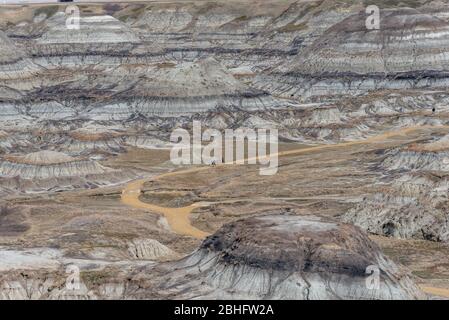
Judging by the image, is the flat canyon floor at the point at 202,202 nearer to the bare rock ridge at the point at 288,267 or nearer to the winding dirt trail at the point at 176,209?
the winding dirt trail at the point at 176,209

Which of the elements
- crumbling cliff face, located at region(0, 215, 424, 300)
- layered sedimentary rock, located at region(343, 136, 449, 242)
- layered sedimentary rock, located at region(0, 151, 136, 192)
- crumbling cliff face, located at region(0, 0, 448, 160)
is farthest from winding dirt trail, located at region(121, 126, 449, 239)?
crumbling cliff face, located at region(0, 215, 424, 300)

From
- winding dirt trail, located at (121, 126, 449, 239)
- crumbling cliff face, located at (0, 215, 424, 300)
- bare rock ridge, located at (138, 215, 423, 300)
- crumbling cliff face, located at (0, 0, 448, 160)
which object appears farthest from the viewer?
crumbling cliff face, located at (0, 0, 448, 160)

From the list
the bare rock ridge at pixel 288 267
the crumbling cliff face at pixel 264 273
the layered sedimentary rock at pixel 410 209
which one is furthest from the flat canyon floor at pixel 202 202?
the crumbling cliff face at pixel 264 273

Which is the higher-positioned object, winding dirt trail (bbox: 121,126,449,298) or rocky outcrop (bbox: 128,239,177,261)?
rocky outcrop (bbox: 128,239,177,261)

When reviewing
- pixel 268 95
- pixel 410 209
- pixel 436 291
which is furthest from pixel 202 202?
pixel 268 95

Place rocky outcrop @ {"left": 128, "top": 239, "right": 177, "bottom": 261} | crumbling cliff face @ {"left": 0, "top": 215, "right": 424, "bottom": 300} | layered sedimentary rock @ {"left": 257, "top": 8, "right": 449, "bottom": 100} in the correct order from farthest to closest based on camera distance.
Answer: layered sedimentary rock @ {"left": 257, "top": 8, "right": 449, "bottom": 100} → rocky outcrop @ {"left": 128, "top": 239, "right": 177, "bottom": 261} → crumbling cliff face @ {"left": 0, "top": 215, "right": 424, "bottom": 300}

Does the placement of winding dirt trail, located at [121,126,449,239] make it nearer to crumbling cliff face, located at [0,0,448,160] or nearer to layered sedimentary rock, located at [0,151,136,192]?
layered sedimentary rock, located at [0,151,136,192]

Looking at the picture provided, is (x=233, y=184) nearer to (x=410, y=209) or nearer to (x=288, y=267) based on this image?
(x=410, y=209)

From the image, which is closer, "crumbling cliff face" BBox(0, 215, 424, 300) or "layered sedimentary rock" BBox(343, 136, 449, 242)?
"crumbling cliff face" BBox(0, 215, 424, 300)
